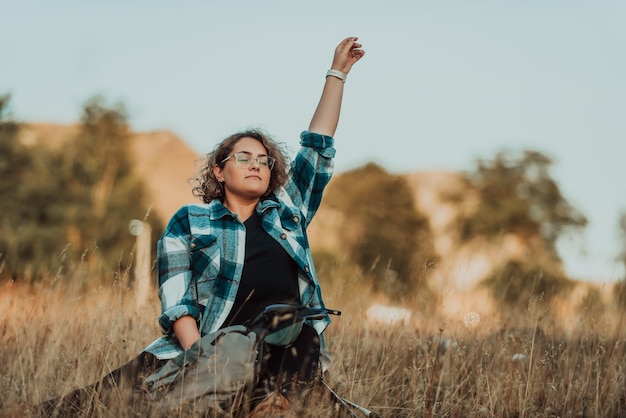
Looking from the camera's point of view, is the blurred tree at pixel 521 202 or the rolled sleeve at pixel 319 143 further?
the blurred tree at pixel 521 202

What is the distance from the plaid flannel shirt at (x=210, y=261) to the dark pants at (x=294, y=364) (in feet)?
0.81

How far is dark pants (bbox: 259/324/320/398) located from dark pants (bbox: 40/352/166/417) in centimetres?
50

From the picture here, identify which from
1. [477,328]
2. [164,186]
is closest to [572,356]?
[477,328]

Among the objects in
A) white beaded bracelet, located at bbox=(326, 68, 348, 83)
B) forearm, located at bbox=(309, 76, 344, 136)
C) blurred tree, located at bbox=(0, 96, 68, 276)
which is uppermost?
white beaded bracelet, located at bbox=(326, 68, 348, 83)

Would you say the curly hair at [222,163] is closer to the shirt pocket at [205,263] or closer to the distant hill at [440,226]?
the distant hill at [440,226]

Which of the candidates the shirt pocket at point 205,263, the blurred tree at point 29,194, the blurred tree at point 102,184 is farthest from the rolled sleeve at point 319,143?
the blurred tree at point 102,184

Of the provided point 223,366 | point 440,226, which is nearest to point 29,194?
point 440,226

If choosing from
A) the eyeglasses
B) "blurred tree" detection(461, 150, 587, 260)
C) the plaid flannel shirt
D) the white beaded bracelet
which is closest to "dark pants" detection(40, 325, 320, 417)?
the plaid flannel shirt

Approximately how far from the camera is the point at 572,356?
4738 millimetres

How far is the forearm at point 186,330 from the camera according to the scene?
3031 millimetres

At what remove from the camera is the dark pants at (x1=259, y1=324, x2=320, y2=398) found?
287 cm

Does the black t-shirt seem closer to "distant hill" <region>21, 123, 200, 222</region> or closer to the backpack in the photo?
the backpack

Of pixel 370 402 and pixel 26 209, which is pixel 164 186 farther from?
pixel 370 402

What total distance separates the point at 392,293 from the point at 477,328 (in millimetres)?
708
